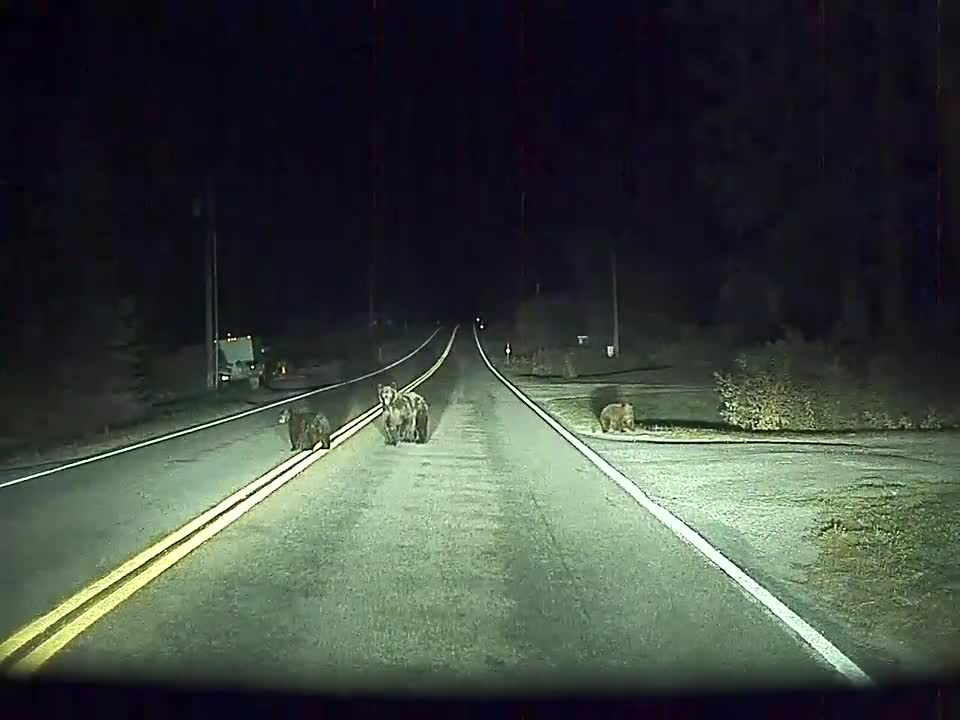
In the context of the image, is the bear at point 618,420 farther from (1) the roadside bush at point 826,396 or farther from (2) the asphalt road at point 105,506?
(2) the asphalt road at point 105,506

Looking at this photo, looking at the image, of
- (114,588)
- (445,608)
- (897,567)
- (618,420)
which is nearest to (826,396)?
(618,420)

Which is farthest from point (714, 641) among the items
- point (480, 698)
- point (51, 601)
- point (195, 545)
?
point (195, 545)

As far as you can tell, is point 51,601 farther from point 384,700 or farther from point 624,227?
point 624,227

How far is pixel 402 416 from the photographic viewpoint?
79.0 ft

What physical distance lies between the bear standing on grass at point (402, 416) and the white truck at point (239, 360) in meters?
36.2

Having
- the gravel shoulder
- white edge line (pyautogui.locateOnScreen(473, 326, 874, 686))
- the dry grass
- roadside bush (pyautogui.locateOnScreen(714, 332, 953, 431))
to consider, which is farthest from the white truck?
the dry grass

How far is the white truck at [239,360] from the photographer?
2427 inches

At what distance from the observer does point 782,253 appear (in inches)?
1594

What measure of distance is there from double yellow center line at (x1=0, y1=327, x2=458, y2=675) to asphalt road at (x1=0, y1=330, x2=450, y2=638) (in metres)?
0.16

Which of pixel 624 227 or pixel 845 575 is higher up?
pixel 624 227

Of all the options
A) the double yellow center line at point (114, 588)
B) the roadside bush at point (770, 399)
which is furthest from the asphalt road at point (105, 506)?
the roadside bush at point (770, 399)

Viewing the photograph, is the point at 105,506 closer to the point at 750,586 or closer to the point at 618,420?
the point at 750,586

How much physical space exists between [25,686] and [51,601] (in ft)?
8.08

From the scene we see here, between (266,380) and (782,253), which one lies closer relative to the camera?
(782,253)
